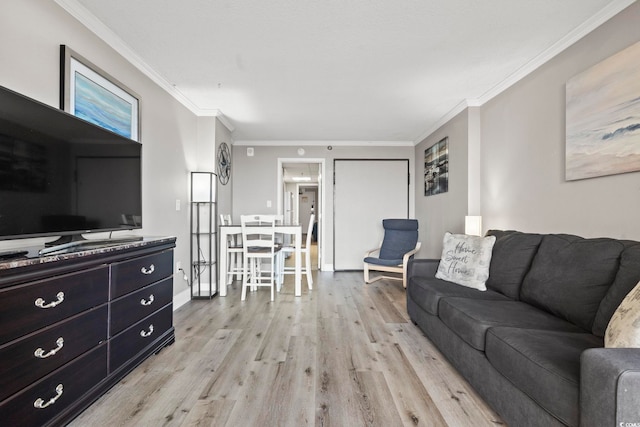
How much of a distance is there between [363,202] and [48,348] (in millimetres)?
4795

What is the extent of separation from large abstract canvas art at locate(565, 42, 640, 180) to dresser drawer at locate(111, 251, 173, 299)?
116 inches

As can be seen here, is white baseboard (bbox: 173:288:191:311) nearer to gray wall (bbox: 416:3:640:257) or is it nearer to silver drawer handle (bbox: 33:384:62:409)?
silver drawer handle (bbox: 33:384:62:409)

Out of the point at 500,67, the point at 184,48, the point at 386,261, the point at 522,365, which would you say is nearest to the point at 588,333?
the point at 522,365

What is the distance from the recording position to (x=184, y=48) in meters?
2.46

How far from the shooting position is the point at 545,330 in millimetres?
1575

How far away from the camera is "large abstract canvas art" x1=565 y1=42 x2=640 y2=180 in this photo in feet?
5.76

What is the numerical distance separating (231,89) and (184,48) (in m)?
0.82

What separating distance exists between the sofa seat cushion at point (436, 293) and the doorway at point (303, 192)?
306 centimetres

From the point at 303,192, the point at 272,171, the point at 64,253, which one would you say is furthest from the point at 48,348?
the point at 303,192

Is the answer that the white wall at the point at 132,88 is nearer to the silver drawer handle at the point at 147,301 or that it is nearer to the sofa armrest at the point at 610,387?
the silver drawer handle at the point at 147,301

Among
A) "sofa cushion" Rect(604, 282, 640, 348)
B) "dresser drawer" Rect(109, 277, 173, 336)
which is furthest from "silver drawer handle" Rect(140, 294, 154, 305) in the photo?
"sofa cushion" Rect(604, 282, 640, 348)

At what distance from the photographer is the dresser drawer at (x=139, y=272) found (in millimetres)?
1734

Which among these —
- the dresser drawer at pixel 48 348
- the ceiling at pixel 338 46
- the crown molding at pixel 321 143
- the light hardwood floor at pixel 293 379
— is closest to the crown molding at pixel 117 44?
the ceiling at pixel 338 46

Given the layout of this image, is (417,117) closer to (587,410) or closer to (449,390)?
(449,390)
